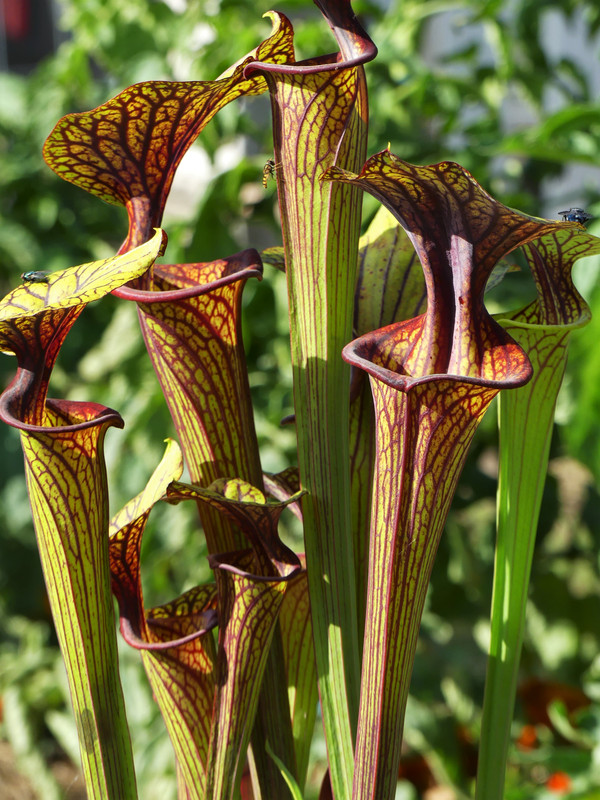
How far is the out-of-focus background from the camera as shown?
1152mm

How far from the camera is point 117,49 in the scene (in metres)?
1.48

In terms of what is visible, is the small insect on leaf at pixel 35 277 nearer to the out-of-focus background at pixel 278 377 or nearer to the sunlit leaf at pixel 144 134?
the sunlit leaf at pixel 144 134

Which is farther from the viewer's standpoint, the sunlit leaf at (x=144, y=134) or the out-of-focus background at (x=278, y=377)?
the out-of-focus background at (x=278, y=377)

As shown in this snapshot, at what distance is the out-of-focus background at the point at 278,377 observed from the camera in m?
1.15

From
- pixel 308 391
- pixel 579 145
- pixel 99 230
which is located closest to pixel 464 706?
pixel 579 145

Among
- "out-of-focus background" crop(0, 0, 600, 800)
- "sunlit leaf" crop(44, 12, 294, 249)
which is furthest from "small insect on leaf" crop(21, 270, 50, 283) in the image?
"out-of-focus background" crop(0, 0, 600, 800)

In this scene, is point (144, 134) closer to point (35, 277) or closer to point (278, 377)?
point (35, 277)

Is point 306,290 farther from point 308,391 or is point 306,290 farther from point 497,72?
point 497,72

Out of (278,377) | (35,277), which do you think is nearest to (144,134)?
(35,277)


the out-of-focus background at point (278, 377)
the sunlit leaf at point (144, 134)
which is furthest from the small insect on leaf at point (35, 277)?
the out-of-focus background at point (278, 377)

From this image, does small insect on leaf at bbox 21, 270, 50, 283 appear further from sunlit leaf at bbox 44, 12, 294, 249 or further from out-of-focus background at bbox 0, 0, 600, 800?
out-of-focus background at bbox 0, 0, 600, 800

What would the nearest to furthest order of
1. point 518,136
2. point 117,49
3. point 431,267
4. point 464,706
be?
point 431,267, point 518,136, point 464,706, point 117,49

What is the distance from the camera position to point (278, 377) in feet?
4.20

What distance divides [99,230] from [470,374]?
1.62 metres
